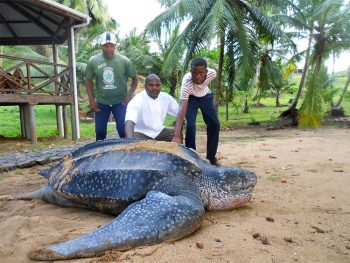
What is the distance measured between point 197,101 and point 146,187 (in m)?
1.69

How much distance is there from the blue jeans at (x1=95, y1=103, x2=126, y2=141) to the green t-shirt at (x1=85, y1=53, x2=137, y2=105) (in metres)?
0.06

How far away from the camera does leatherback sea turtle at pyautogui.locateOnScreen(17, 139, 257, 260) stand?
2031 millimetres

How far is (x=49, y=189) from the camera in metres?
3.00

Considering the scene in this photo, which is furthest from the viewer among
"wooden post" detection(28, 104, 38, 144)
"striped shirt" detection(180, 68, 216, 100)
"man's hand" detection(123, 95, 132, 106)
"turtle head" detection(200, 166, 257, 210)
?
"wooden post" detection(28, 104, 38, 144)

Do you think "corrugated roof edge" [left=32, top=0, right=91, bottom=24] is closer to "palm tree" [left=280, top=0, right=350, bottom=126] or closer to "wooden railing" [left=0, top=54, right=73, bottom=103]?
"wooden railing" [left=0, top=54, right=73, bottom=103]

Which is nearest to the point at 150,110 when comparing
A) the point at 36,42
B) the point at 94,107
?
the point at 94,107

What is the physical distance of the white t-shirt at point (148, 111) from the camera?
351 centimetres

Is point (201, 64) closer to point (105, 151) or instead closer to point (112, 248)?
point (105, 151)

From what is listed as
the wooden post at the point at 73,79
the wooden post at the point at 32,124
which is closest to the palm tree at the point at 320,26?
the wooden post at the point at 73,79

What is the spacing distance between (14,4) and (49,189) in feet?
22.9

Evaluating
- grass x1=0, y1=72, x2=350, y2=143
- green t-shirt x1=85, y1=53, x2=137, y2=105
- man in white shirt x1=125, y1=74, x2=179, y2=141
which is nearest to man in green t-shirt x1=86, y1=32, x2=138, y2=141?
green t-shirt x1=85, y1=53, x2=137, y2=105

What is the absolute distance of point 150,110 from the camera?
3578 millimetres

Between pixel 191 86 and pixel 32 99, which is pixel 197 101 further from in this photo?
pixel 32 99

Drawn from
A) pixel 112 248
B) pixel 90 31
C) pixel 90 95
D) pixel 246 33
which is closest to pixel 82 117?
pixel 90 31
